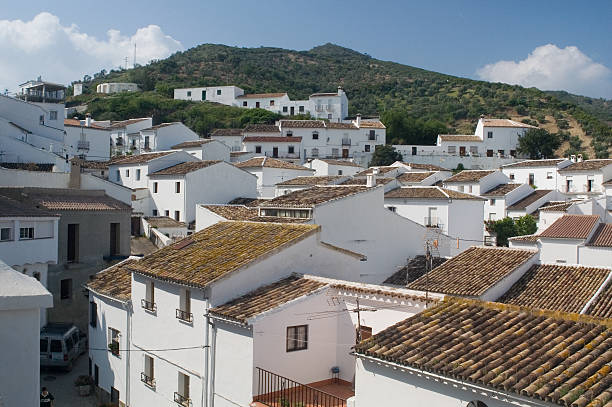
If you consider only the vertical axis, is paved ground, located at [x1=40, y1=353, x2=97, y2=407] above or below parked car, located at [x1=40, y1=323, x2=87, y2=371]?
below

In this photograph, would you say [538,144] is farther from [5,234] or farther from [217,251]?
[5,234]

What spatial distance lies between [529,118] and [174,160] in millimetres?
62031

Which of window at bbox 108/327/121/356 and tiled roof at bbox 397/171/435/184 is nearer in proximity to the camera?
window at bbox 108/327/121/356

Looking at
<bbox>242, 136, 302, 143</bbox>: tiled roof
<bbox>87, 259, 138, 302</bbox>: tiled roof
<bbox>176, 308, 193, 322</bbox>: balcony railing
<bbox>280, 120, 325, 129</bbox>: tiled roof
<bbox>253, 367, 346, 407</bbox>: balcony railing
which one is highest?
<bbox>280, 120, 325, 129</bbox>: tiled roof

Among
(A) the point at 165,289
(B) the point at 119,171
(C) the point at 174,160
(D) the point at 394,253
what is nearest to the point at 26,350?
(A) the point at 165,289

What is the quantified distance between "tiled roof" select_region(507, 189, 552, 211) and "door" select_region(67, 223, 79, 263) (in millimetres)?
34344

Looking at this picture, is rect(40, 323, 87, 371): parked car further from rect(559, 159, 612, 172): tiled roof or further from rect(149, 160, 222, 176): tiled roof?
rect(559, 159, 612, 172): tiled roof

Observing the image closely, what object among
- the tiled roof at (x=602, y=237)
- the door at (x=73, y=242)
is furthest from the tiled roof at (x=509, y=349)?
the tiled roof at (x=602, y=237)

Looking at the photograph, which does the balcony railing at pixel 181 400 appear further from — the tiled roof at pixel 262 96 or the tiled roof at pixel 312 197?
the tiled roof at pixel 262 96

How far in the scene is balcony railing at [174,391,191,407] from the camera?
16.7 metres

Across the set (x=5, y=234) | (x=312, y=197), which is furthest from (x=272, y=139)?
(x=5, y=234)

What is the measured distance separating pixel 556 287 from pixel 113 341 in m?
14.4

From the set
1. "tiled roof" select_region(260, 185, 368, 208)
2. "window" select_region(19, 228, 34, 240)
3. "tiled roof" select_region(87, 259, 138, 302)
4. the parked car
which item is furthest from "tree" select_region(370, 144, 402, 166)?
"window" select_region(19, 228, 34, 240)

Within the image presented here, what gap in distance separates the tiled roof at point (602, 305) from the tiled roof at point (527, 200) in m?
32.5
